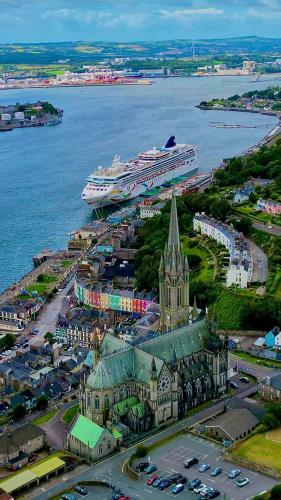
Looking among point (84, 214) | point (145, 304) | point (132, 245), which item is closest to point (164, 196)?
point (84, 214)

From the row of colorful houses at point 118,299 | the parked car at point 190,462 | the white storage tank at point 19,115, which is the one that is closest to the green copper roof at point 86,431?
the parked car at point 190,462

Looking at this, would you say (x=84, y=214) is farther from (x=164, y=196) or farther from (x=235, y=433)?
(x=235, y=433)

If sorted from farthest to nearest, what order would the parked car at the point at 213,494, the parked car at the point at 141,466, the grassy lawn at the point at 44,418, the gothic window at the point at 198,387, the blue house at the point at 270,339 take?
the blue house at the point at 270,339 → the gothic window at the point at 198,387 → the grassy lawn at the point at 44,418 → the parked car at the point at 141,466 → the parked car at the point at 213,494

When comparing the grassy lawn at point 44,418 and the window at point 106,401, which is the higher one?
the window at point 106,401

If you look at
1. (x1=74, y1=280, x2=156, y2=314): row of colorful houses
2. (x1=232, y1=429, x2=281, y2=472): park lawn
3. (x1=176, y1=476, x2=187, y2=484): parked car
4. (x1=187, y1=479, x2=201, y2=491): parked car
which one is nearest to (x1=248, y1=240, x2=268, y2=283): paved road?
(x1=74, y1=280, x2=156, y2=314): row of colorful houses

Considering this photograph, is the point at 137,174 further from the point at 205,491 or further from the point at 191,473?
the point at 205,491

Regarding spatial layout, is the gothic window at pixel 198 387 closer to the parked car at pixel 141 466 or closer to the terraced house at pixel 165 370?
the terraced house at pixel 165 370

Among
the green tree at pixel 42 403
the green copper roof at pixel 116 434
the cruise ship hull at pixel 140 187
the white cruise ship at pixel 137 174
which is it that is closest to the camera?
the green copper roof at pixel 116 434
